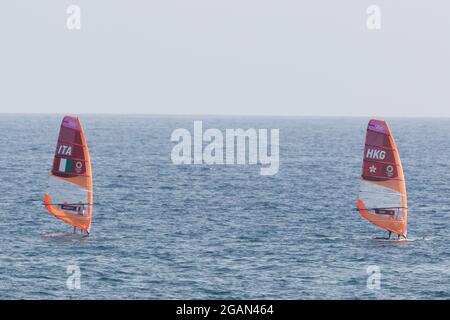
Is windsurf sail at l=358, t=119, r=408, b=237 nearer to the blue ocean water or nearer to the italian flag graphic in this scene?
the blue ocean water

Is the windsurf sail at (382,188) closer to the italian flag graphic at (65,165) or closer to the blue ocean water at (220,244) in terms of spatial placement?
the blue ocean water at (220,244)

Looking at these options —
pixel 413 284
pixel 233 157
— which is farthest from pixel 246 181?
pixel 413 284

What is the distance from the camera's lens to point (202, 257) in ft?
186

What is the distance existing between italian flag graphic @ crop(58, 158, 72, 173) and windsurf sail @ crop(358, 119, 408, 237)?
2170cm

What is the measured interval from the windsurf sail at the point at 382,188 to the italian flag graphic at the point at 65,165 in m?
21.7

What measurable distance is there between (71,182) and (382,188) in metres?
23.0

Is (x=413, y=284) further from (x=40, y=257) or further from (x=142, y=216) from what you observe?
(x=142, y=216)

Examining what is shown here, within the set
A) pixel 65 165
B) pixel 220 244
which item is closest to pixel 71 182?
pixel 65 165

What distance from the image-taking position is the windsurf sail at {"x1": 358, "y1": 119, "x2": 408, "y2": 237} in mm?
60656

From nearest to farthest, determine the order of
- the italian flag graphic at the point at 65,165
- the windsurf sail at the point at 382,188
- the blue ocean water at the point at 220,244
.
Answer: the blue ocean water at the point at 220,244, the windsurf sail at the point at 382,188, the italian flag graphic at the point at 65,165

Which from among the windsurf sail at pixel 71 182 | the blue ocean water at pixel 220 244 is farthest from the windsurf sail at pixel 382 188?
the windsurf sail at pixel 71 182

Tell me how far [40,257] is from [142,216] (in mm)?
22093

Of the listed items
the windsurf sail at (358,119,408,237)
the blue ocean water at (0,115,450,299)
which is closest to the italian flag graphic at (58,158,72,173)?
the blue ocean water at (0,115,450,299)

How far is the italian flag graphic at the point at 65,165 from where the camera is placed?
6144 cm
